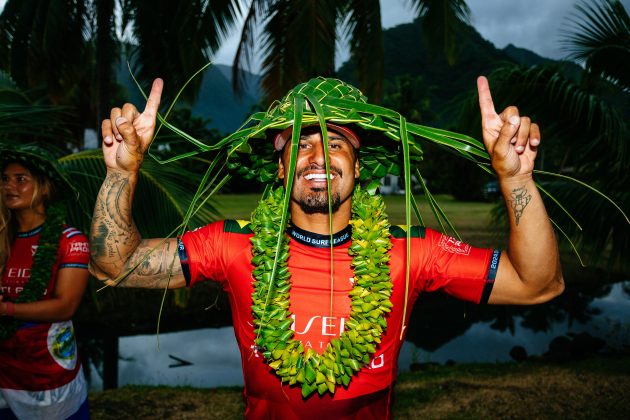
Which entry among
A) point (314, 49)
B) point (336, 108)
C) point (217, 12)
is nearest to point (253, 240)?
point (336, 108)

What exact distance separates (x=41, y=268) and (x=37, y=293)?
0.15 m

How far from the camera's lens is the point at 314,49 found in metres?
6.60

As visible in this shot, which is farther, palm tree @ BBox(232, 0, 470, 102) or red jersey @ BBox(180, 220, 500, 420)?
palm tree @ BBox(232, 0, 470, 102)

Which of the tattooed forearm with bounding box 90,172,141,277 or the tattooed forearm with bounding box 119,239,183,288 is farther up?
the tattooed forearm with bounding box 90,172,141,277

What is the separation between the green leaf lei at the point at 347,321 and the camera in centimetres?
195

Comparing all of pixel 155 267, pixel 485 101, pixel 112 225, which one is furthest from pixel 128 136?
pixel 485 101

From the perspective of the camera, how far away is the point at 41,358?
292 centimetres

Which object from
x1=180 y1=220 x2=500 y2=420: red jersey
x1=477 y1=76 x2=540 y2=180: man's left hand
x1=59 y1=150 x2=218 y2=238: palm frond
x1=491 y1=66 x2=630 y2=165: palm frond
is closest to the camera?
x1=477 y1=76 x2=540 y2=180: man's left hand

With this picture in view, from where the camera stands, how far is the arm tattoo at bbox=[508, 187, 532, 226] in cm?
188

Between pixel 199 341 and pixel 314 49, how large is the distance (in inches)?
215

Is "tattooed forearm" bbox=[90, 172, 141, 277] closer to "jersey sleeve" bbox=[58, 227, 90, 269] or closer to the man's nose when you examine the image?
the man's nose

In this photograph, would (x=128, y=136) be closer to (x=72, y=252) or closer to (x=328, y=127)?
(x=328, y=127)

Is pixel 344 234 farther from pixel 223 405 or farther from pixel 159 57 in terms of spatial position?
pixel 159 57

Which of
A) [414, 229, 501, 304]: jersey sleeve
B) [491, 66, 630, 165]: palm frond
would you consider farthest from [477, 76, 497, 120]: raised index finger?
[491, 66, 630, 165]: palm frond
